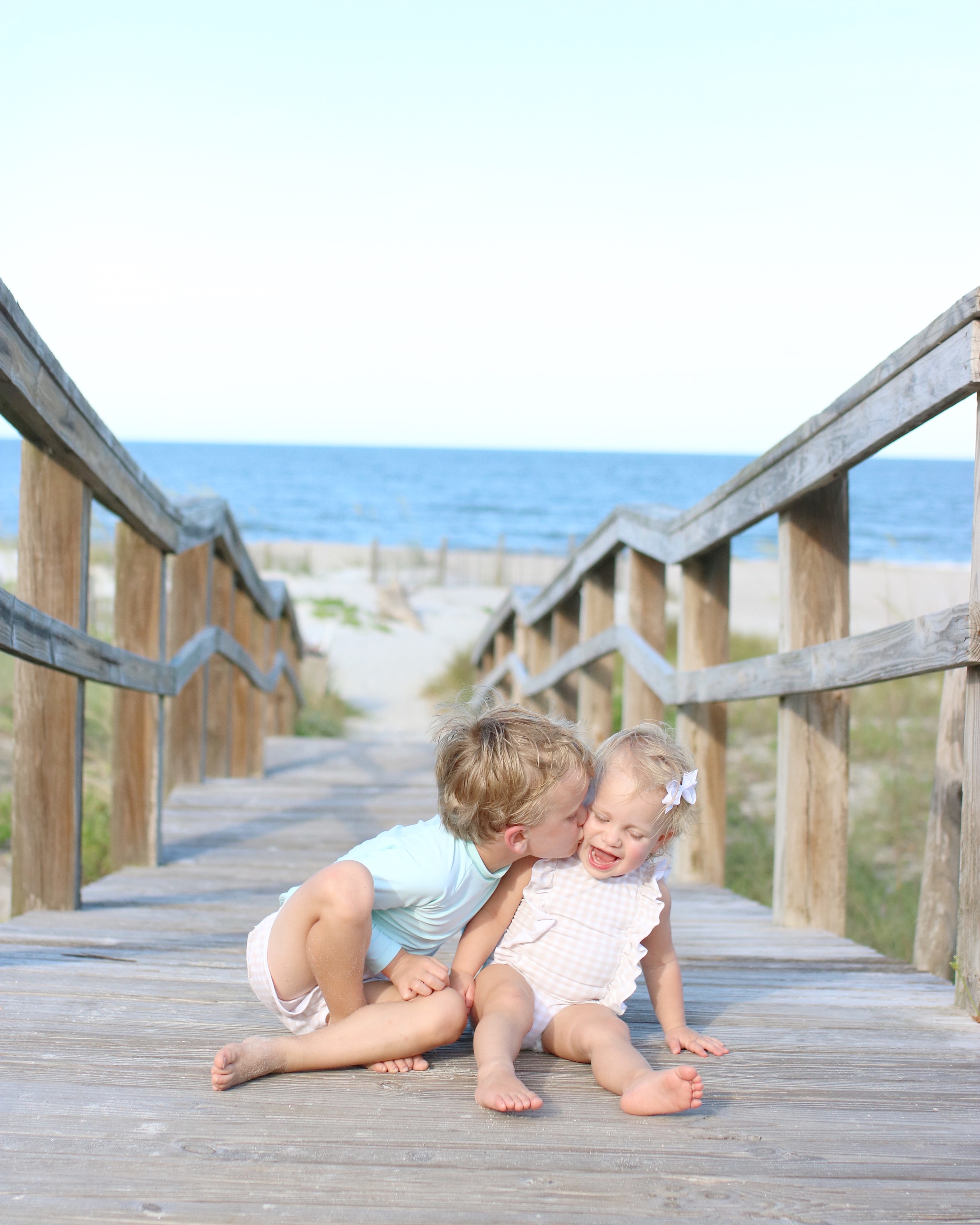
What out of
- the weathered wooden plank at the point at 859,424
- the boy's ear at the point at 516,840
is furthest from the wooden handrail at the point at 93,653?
the weathered wooden plank at the point at 859,424

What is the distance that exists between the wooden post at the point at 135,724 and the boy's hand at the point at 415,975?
1630mm

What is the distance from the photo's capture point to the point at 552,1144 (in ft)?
4.40

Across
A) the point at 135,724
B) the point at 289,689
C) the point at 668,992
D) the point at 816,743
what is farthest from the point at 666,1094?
the point at 289,689

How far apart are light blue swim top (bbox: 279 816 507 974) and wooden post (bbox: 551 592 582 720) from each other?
323 cm

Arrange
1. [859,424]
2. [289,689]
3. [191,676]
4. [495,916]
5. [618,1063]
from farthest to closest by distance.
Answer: [289,689], [191,676], [859,424], [495,916], [618,1063]

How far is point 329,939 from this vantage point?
1.68 metres

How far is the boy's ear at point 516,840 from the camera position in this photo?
1.78 meters

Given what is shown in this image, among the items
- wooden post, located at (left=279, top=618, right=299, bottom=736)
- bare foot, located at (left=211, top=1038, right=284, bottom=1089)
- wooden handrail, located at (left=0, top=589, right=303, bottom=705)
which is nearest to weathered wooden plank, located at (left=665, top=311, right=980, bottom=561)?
bare foot, located at (left=211, top=1038, right=284, bottom=1089)

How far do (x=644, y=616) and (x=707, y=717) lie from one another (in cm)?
65

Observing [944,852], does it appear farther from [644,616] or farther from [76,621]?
[76,621]

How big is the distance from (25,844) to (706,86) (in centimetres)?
938

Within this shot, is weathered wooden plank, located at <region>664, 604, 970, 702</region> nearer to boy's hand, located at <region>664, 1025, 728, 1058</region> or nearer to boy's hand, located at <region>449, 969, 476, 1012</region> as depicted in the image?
boy's hand, located at <region>664, 1025, 728, 1058</region>

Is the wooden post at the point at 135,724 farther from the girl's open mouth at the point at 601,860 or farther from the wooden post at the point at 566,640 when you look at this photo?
the wooden post at the point at 566,640

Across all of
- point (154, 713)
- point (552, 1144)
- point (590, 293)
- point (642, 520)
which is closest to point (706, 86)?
point (642, 520)
